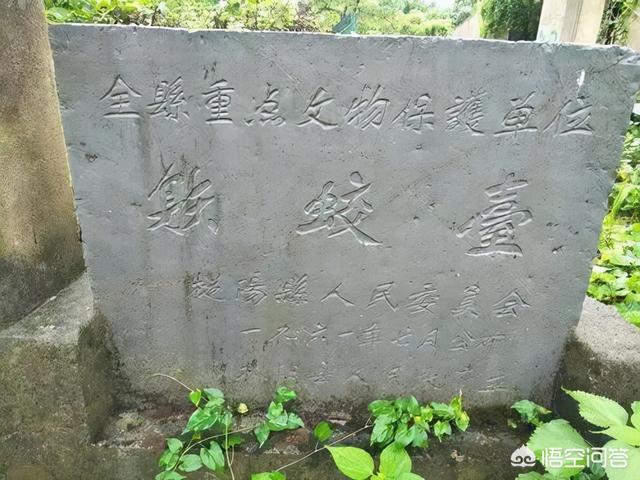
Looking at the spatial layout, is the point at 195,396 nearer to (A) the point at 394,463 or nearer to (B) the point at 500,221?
(A) the point at 394,463

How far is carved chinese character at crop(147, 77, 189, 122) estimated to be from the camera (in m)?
1.60

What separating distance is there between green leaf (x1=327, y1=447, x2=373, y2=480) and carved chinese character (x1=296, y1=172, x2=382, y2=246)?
0.80 metres

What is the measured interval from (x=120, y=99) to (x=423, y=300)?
4.72ft

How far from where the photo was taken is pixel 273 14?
3721 millimetres

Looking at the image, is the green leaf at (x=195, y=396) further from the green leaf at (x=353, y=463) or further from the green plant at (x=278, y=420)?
the green leaf at (x=353, y=463)

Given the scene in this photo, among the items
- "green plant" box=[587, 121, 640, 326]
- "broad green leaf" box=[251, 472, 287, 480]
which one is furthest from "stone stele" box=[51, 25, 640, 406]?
"green plant" box=[587, 121, 640, 326]

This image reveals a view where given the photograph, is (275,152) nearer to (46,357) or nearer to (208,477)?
(46,357)

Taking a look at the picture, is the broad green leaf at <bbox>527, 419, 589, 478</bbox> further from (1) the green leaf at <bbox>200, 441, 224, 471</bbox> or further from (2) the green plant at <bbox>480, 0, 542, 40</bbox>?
(2) the green plant at <bbox>480, 0, 542, 40</bbox>

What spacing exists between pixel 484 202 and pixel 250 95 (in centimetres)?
100

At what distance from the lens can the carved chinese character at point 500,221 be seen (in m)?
1.77

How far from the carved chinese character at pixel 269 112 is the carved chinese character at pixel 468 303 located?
105 cm

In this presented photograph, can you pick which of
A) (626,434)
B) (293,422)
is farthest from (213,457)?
(626,434)

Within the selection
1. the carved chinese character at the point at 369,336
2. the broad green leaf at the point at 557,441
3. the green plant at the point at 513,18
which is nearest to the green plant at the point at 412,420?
the carved chinese character at the point at 369,336

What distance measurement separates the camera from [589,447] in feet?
5.18
